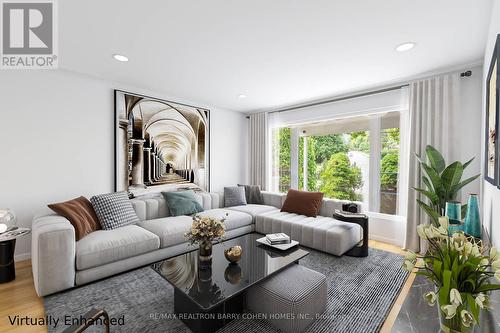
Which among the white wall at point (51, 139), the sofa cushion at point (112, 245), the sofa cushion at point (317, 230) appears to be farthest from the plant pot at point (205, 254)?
the white wall at point (51, 139)

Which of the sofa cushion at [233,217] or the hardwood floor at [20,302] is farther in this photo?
→ the sofa cushion at [233,217]

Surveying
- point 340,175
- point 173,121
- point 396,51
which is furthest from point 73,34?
point 340,175

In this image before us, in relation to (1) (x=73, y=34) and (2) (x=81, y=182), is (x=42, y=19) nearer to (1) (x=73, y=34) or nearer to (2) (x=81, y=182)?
(1) (x=73, y=34)

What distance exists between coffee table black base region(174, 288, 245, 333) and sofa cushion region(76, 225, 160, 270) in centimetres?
95

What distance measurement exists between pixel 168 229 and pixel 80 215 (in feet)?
3.10

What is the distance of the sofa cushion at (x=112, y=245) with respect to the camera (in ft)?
7.36

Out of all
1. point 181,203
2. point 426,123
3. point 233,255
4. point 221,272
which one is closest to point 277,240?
point 233,255

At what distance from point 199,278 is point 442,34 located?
3.06 m

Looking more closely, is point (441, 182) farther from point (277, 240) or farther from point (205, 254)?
point (205, 254)

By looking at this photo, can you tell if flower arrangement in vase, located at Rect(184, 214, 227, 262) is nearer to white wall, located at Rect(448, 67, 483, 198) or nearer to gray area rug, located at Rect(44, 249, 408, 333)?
gray area rug, located at Rect(44, 249, 408, 333)

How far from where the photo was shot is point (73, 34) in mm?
2180

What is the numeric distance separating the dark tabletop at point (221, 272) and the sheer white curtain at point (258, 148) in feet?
9.09

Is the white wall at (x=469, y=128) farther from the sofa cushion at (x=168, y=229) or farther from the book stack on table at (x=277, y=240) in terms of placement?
the sofa cushion at (x=168, y=229)

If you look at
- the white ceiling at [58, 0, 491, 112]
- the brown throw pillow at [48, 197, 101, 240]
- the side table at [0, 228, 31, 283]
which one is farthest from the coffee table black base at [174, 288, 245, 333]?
the white ceiling at [58, 0, 491, 112]
